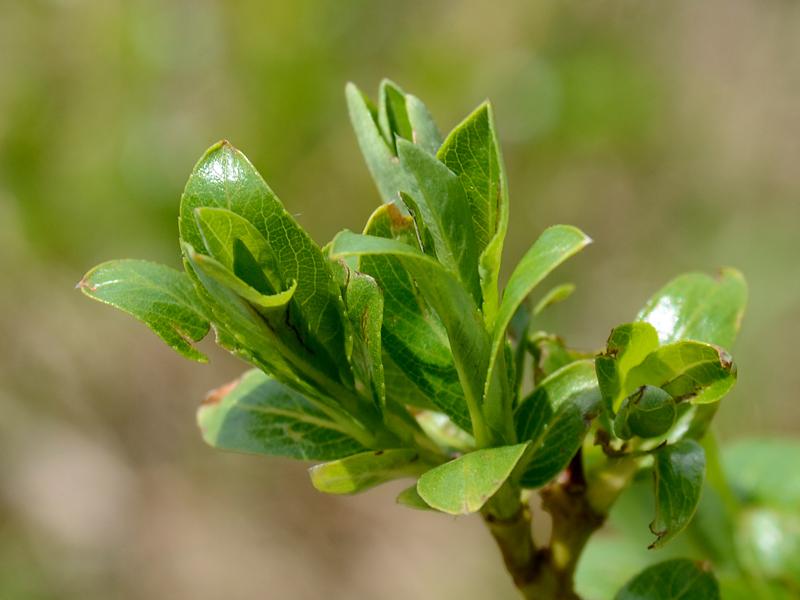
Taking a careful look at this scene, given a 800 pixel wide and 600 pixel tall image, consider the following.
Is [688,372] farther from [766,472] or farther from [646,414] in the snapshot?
[766,472]

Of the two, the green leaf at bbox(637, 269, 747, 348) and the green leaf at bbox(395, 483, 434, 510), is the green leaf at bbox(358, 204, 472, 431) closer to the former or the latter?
the green leaf at bbox(395, 483, 434, 510)

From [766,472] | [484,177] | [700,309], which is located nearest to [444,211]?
[484,177]

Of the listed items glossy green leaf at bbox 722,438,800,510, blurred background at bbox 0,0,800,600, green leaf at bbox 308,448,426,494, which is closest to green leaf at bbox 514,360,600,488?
green leaf at bbox 308,448,426,494

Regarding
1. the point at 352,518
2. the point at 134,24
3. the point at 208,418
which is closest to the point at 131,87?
the point at 134,24

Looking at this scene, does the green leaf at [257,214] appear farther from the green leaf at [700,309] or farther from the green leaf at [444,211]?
the green leaf at [700,309]

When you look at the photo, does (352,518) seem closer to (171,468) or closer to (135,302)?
(171,468)

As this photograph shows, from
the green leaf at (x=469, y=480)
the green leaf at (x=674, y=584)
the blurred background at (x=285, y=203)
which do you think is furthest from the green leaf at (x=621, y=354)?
the blurred background at (x=285, y=203)
